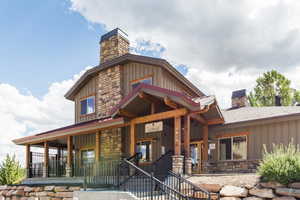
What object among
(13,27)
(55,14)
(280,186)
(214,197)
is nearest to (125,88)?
(55,14)

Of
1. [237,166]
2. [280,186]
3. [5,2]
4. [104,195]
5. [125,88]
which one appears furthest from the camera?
[125,88]

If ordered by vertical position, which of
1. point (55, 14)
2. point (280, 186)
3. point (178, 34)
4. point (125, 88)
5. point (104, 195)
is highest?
point (55, 14)

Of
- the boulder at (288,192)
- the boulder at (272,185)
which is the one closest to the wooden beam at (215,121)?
the boulder at (272,185)

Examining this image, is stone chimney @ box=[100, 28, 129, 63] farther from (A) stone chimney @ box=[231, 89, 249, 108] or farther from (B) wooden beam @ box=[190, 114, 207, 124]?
(A) stone chimney @ box=[231, 89, 249, 108]

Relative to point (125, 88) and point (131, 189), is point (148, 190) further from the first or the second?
point (125, 88)

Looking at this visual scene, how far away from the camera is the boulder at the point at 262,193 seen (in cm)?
740

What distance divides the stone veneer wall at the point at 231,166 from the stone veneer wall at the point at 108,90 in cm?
580

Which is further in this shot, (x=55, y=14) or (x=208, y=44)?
(x=208, y=44)

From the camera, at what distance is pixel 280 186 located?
7.43 meters

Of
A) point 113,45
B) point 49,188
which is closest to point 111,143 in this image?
point 49,188

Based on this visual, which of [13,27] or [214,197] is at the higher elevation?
[13,27]

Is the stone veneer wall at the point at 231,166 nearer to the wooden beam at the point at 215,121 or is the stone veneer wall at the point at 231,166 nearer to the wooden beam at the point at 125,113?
the wooden beam at the point at 215,121

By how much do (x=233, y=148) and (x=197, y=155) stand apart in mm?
1783

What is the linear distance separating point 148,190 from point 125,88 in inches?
287
